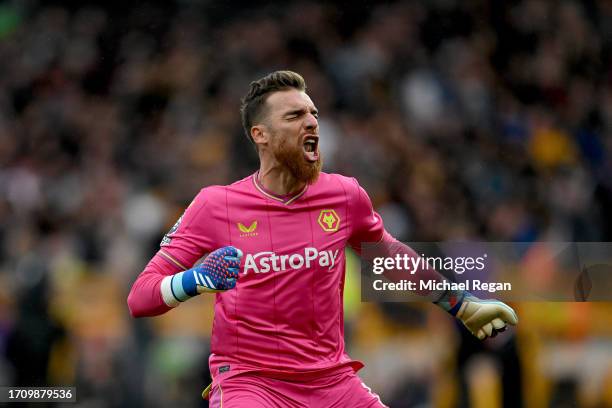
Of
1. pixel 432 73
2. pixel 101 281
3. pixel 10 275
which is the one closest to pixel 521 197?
pixel 432 73

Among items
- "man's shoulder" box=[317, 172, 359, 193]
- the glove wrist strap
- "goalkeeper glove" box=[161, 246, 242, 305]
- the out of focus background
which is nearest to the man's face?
"man's shoulder" box=[317, 172, 359, 193]

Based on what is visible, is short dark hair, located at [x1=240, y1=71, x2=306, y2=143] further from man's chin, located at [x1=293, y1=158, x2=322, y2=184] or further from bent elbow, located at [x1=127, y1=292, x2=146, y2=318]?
bent elbow, located at [x1=127, y1=292, x2=146, y2=318]

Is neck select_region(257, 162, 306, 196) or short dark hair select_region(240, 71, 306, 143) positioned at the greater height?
short dark hair select_region(240, 71, 306, 143)

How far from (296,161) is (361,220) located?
469mm

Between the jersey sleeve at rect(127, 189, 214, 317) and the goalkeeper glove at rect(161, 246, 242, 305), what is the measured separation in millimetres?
195

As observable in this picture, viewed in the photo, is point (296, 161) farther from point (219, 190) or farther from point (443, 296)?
point (443, 296)

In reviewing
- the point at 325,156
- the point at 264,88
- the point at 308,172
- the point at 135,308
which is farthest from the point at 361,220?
the point at 325,156

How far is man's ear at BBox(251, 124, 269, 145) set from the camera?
15.8 feet

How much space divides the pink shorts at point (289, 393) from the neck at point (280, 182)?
0.91 metres

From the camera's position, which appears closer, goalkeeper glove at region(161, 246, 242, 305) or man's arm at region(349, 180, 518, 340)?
goalkeeper glove at region(161, 246, 242, 305)

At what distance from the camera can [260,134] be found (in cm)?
486

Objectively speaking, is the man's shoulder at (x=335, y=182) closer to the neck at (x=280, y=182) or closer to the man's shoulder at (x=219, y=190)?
the neck at (x=280, y=182)

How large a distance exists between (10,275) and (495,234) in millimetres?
4459

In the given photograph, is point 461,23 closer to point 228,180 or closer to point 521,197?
point 521,197
